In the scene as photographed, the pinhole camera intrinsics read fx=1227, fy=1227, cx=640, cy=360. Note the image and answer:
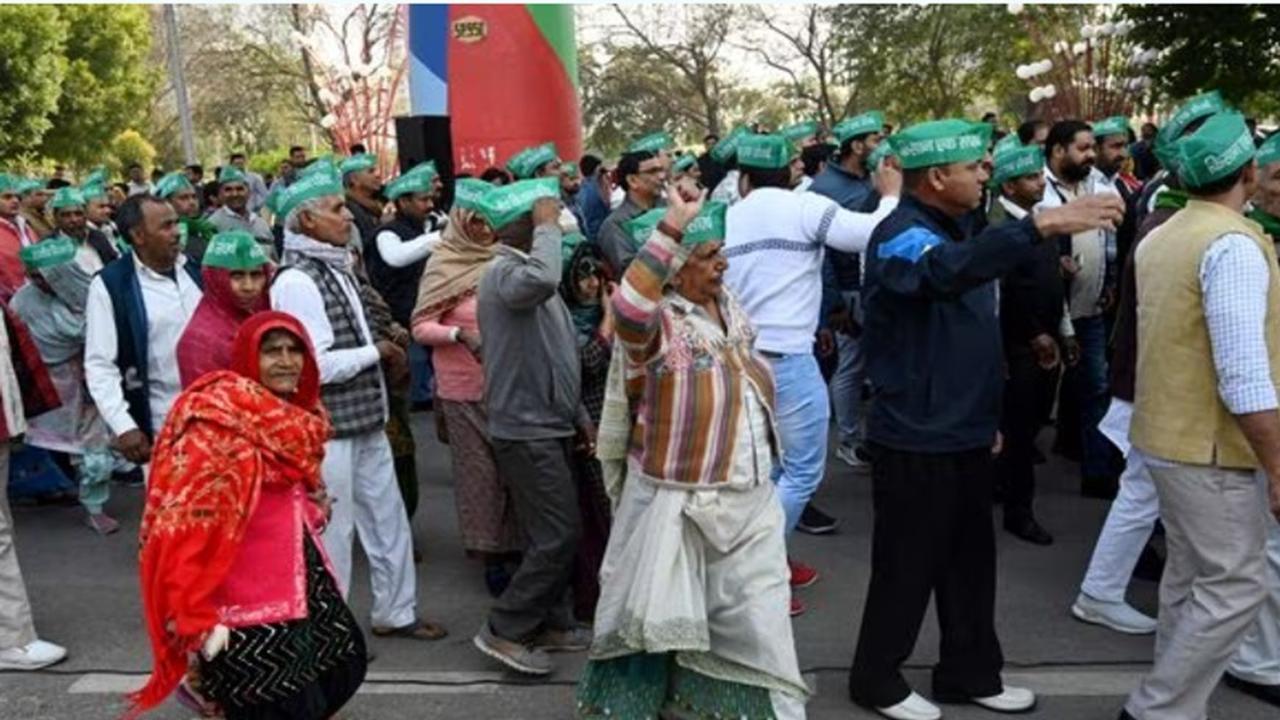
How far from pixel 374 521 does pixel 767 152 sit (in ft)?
6.99

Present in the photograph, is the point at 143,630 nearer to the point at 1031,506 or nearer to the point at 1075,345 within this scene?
the point at 1031,506

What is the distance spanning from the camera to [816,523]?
605cm

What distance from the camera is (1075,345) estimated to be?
19.6 ft

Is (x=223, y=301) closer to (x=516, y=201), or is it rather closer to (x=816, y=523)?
(x=516, y=201)

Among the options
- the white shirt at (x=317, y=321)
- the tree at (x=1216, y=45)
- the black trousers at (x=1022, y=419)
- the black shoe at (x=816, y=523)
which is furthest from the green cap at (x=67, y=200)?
Answer: the tree at (x=1216, y=45)

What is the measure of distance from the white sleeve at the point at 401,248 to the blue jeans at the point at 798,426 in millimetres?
2650

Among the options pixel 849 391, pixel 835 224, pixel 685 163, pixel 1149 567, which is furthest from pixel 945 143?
pixel 685 163

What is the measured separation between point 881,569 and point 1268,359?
1283mm

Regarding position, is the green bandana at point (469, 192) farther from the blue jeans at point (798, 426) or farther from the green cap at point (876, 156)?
the green cap at point (876, 156)

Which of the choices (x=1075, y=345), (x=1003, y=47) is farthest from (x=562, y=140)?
(x=1003, y=47)

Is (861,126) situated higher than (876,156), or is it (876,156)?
(861,126)

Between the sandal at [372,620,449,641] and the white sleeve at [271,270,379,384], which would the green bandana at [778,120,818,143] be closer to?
the sandal at [372,620,449,641]

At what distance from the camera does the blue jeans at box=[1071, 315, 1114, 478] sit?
6250 millimetres

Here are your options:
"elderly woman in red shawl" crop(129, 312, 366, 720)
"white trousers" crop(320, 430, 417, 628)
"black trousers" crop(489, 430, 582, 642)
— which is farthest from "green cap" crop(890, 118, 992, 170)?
"white trousers" crop(320, 430, 417, 628)
